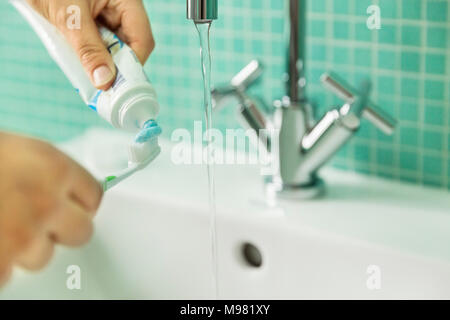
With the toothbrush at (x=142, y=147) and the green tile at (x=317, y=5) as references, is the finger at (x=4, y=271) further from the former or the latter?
the green tile at (x=317, y=5)

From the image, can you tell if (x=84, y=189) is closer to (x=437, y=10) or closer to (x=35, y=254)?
(x=35, y=254)

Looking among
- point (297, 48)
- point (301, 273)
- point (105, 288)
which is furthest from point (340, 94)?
point (105, 288)

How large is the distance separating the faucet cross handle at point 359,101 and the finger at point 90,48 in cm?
23

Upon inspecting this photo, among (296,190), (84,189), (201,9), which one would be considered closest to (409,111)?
(296,190)

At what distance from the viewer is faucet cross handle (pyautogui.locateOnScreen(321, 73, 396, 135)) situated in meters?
0.64

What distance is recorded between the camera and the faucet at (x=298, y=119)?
25.2 inches

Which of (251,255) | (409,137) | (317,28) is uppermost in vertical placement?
(317,28)

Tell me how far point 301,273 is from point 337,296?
0.12 feet

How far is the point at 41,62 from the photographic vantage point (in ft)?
2.87

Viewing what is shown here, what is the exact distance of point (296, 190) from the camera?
0.69m

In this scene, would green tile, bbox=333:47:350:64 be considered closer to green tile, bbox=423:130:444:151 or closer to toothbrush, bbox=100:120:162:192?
green tile, bbox=423:130:444:151

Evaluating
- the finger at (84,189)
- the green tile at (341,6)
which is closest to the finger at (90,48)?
the finger at (84,189)

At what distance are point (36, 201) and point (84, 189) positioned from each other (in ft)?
0.11
